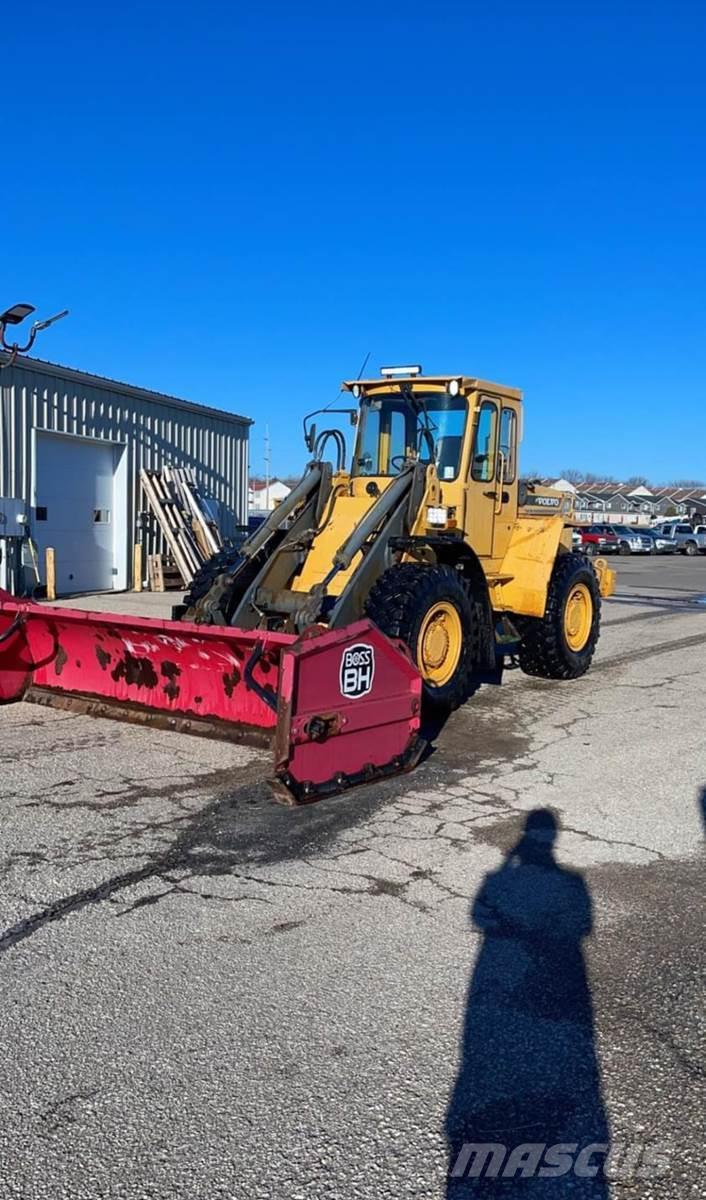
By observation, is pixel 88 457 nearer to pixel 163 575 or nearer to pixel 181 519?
pixel 181 519

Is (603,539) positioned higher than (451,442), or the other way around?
(451,442)

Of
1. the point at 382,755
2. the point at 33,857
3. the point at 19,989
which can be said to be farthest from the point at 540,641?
the point at 19,989

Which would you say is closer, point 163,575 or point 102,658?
point 102,658

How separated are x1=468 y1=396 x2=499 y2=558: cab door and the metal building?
9.49 m

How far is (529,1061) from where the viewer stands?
334 cm

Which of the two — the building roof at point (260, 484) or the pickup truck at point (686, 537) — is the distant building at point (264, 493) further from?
the pickup truck at point (686, 537)

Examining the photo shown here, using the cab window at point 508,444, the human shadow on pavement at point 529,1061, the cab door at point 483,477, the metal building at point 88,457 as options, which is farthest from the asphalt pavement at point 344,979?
the metal building at point 88,457

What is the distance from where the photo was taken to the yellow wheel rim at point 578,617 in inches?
424

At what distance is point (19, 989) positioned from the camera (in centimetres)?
374

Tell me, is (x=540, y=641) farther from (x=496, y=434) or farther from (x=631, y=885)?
(x=631, y=885)

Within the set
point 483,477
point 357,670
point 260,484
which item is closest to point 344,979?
point 357,670

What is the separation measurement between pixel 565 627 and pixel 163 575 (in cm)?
1100

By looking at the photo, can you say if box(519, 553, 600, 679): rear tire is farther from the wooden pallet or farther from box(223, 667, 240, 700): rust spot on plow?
the wooden pallet

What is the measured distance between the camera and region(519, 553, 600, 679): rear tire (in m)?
10.3
